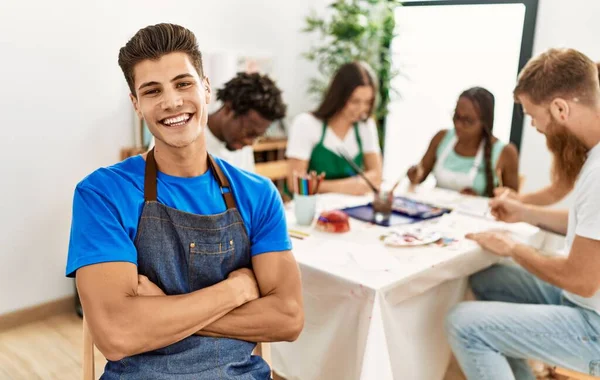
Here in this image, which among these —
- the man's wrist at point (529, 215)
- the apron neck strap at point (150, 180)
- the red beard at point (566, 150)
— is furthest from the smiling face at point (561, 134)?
the apron neck strap at point (150, 180)

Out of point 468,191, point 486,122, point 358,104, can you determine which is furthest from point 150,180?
point 486,122

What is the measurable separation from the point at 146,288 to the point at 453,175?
1.95 metres

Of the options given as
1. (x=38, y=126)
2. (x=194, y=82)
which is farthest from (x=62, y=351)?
(x=194, y=82)

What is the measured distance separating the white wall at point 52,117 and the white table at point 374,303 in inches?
56.1

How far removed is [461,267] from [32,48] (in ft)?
7.23

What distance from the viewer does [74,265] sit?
1092 mm

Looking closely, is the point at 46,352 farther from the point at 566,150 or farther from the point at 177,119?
the point at 566,150

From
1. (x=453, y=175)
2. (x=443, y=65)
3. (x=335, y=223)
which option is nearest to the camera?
(x=335, y=223)

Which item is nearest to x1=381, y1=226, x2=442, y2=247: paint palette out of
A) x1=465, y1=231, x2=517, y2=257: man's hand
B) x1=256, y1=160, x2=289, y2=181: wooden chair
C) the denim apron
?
x1=465, y1=231, x2=517, y2=257: man's hand

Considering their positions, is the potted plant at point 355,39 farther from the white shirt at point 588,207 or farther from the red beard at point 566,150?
the white shirt at point 588,207

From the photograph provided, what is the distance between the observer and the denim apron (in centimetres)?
117

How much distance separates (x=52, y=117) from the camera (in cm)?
263

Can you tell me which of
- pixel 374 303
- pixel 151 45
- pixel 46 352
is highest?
pixel 151 45

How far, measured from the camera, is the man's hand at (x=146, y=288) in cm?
115
